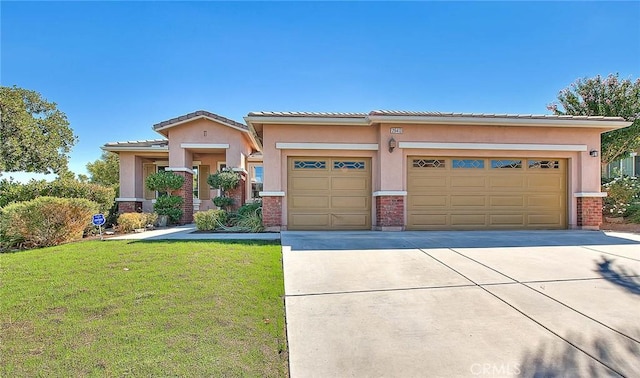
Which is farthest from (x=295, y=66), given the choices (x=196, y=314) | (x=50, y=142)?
(x=50, y=142)

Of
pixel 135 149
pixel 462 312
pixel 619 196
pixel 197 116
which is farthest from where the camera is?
pixel 135 149

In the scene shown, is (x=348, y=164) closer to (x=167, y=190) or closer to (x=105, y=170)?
(x=167, y=190)

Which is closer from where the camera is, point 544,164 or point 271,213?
point 271,213

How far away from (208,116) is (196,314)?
11.4m

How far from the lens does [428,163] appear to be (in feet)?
34.3

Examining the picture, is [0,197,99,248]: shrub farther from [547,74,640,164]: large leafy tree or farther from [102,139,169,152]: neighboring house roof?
[547,74,640,164]: large leafy tree

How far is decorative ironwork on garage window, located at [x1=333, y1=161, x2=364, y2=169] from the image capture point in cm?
1041

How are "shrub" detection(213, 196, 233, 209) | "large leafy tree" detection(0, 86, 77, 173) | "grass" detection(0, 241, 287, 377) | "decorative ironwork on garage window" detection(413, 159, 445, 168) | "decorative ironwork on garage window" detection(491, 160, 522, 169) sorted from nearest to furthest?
"grass" detection(0, 241, 287, 377) → "decorative ironwork on garage window" detection(413, 159, 445, 168) → "decorative ironwork on garage window" detection(491, 160, 522, 169) → "shrub" detection(213, 196, 233, 209) → "large leafy tree" detection(0, 86, 77, 173)

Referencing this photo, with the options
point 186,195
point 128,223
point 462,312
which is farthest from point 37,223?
point 462,312

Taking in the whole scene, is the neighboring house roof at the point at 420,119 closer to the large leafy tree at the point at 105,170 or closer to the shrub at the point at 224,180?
the shrub at the point at 224,180

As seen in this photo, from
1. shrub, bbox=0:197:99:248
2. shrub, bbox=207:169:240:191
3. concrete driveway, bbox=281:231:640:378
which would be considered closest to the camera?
concrete driveway, bbox=281:231:640:378

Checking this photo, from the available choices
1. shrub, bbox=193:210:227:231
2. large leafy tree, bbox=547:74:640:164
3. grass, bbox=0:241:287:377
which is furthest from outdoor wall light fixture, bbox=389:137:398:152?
large leafy tree, bbox=547:74:640:164

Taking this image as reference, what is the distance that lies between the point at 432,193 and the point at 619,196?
29.1 feet

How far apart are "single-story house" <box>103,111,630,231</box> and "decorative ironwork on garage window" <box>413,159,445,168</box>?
1.3 inches
